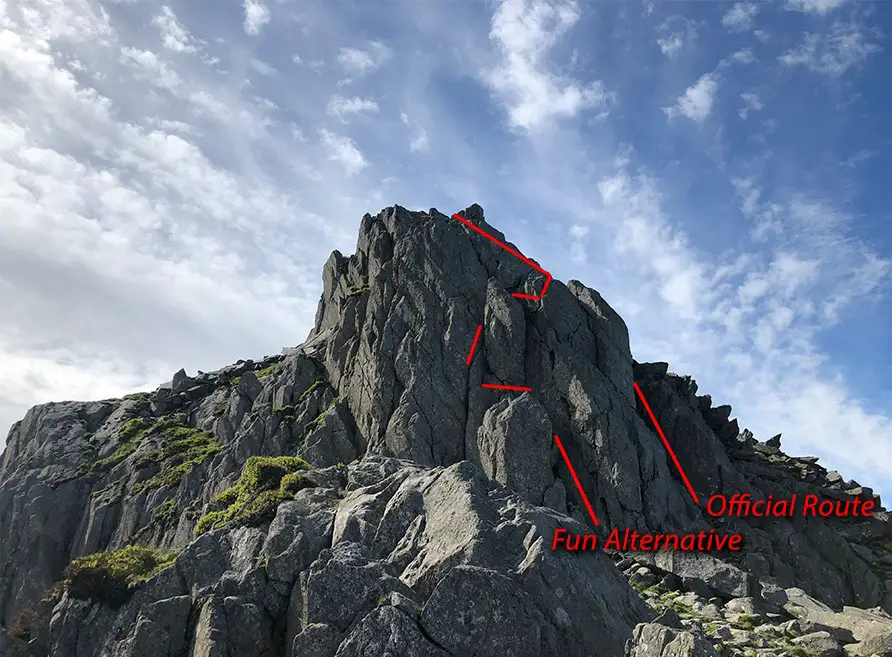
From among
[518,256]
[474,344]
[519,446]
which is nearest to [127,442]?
[474,344]

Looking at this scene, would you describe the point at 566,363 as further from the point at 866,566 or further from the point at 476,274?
the point at 866,566

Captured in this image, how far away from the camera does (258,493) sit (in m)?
37.2

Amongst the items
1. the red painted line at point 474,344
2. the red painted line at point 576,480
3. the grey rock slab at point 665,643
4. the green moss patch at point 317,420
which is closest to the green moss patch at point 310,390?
the green moss patch at point 317,420

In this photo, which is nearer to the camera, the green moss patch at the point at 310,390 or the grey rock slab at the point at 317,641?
the grey rock slab at the point at 317,641

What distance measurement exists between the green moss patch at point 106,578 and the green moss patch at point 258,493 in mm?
4784

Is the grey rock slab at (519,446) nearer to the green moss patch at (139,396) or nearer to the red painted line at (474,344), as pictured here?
the red painted line at (474,344)

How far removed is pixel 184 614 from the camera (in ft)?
87.9

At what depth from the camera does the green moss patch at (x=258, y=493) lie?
33062 millimetres

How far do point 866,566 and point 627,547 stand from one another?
85.0ft

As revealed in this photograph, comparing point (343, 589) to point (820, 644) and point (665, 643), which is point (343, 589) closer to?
point (665, 643)

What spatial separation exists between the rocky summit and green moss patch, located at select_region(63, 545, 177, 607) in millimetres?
117

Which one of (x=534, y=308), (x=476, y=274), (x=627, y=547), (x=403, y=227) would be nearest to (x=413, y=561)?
(x=627, y=547)

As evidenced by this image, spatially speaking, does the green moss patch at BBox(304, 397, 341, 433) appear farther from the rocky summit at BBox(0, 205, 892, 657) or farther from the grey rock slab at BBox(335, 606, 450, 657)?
the grey rock slab at BBox(335, 606, 450, 657)

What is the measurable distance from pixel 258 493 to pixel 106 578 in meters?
8.96
